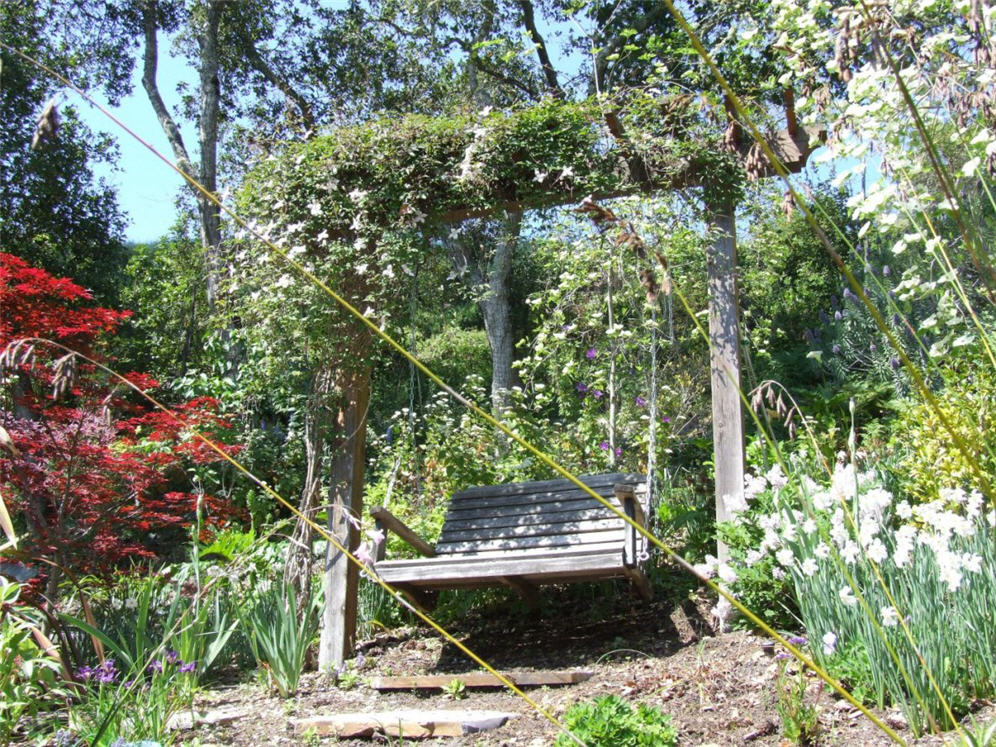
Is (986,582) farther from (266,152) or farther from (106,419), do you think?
(266,152)

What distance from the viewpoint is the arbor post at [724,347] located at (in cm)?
411

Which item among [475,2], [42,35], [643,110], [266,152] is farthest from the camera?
[42,35]

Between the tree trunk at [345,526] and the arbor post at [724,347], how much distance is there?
5.73 feet

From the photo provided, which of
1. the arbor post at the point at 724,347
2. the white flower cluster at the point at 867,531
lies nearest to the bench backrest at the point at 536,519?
the arbor post at the point at 724,347

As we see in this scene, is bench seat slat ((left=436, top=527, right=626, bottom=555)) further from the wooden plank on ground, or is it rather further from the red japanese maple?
the red japanese maple

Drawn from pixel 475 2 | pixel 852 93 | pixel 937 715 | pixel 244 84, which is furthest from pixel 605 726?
pixel 244 84

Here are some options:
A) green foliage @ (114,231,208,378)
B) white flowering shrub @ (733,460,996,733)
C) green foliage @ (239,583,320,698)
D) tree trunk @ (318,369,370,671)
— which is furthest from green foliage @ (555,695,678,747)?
green foliage @ (114,231,208,378)

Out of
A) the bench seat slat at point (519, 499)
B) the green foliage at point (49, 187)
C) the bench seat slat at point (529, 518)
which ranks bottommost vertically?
the bench seat slat at point (529, 518)

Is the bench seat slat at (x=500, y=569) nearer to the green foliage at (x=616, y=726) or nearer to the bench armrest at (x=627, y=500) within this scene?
the bench armrest at (x=627, y=500)

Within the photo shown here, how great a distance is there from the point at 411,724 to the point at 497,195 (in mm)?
2506

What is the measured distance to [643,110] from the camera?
425 cm

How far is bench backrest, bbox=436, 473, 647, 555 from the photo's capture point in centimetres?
429

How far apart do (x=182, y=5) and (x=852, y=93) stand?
34.7 feet

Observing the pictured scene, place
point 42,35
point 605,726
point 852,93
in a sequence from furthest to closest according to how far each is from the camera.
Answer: point 42,35
point 852,93
point 605,726
